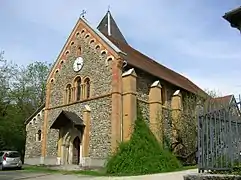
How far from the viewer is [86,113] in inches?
1003

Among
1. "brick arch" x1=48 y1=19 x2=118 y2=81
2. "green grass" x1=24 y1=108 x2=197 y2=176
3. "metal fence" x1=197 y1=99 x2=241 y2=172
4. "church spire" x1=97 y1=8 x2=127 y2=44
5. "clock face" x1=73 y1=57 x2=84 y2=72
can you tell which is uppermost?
"church spire" x1=97 y1=8 x2=127 y2=44

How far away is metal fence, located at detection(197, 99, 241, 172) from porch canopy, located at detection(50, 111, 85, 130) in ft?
56.4

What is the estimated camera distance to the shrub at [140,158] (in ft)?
67.8

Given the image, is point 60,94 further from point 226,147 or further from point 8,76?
point 226,147

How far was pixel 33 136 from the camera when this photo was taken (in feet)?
104

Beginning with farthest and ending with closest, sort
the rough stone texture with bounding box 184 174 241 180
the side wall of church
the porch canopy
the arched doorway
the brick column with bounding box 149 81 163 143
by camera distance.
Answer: the side wall of church < the arched doorway < the brick column with bounding box 149 81 163 143 < the porch canopy < the rough stone texture with bounding box 184 174 241 180

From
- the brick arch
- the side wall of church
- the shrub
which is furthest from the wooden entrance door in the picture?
the brick arch

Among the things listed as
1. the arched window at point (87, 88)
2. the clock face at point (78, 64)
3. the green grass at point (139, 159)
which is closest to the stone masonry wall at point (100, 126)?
the arched window at point (87, 88)

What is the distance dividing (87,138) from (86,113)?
1.99m

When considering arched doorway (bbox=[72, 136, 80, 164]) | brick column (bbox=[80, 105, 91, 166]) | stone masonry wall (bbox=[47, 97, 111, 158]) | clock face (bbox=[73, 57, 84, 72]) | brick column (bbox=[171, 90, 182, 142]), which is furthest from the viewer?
brick column (bbox=[171, 90, 182, 142])

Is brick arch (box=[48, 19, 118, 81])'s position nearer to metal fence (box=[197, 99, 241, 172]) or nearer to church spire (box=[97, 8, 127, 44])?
church spire (box=[97, 8, 127, 44])

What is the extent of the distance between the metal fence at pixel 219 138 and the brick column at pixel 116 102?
14.4 m

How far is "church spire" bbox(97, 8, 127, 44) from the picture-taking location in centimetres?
3866

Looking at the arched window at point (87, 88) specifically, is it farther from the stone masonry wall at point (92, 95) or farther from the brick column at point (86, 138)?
the brick column at point (86, 138)
